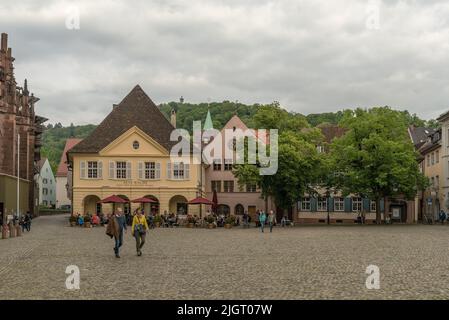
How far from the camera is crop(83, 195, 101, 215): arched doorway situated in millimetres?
62281

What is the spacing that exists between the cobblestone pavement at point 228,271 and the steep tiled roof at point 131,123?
109 ft

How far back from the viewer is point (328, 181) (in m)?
59.5

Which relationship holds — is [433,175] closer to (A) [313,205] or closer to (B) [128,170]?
(A) [313,205]

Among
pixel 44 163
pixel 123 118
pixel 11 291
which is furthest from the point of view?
pixel 44 163

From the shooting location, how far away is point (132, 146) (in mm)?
61812

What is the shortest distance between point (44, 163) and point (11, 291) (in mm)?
120696

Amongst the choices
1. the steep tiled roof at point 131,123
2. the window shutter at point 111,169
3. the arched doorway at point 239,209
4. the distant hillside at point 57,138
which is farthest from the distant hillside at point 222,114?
the distant hillside at point 57,138

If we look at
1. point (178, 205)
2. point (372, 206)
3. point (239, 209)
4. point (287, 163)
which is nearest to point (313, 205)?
point (372, 206)

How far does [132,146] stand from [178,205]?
6.61 metres

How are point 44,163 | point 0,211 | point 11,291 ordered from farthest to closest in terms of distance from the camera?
point 44,163, point 0,211, point 11,291

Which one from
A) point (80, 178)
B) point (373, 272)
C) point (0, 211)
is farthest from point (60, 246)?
point (80, 178)

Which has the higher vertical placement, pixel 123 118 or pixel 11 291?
pixel 123 118
